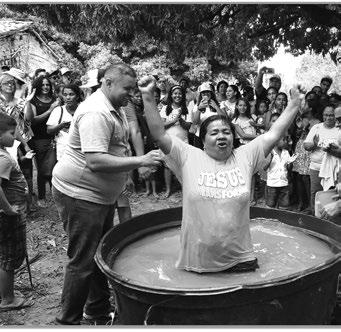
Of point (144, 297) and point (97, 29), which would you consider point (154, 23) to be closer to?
point (97, 29)

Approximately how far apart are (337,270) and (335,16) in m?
4.88

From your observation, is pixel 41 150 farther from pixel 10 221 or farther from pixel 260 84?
pixel 260 84

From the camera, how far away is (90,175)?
3598 mm

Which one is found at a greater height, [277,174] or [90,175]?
[90,175]

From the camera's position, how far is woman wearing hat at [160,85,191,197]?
782 cm

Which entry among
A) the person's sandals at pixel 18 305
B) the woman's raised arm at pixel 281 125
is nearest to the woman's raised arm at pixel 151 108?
the woman's raised arm at pixel 281 125

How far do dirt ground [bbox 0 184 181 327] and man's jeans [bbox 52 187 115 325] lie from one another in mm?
430

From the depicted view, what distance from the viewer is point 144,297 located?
2830 millimetres

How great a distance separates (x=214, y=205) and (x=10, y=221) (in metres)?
2.05

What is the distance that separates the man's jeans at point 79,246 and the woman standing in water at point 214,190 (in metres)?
0.75

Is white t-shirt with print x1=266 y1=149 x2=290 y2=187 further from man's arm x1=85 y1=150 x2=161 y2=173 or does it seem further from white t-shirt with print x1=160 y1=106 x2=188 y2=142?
man's arm x1=85 y1=150 x2=161 y2=173

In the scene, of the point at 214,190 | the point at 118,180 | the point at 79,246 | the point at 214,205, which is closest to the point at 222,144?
the point at 214,190

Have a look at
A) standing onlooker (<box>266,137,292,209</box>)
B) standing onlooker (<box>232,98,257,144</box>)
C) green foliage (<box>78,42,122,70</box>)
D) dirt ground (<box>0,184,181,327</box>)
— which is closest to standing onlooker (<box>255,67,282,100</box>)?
standing onlooker (<box>232,98,257,144</box>)

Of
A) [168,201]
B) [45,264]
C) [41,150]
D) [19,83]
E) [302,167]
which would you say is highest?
[19,83]
